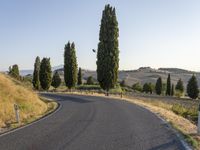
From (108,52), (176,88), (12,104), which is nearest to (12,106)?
(12,104)

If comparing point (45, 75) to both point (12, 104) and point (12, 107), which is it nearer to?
point (12, 104)

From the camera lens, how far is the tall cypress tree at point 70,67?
6662 cm

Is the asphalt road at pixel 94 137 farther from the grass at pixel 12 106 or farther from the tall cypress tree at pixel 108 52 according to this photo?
the tall cypress tree at pixel 108 52

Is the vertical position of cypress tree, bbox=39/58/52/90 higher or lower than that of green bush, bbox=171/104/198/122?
higher

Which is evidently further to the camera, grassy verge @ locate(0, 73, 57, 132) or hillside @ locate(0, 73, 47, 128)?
hillside @ locate(0, 73, 47, 128)

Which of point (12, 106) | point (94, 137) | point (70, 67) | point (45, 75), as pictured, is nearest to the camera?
point (94, 137)

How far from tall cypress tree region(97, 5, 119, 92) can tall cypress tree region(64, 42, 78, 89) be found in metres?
17.5

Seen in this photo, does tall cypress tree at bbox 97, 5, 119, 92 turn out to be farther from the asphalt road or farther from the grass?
the asphalt road

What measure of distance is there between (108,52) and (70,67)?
1954 cm

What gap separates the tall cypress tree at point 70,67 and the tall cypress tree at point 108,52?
1749 centimetres

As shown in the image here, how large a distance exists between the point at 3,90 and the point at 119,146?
50.4ft

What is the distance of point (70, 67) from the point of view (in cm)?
6700

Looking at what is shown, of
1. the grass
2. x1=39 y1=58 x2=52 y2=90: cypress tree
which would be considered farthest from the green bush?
x1=39 y1=58 x2=52 y2=90: cypress tree

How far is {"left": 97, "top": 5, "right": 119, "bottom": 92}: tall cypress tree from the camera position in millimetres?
48438
